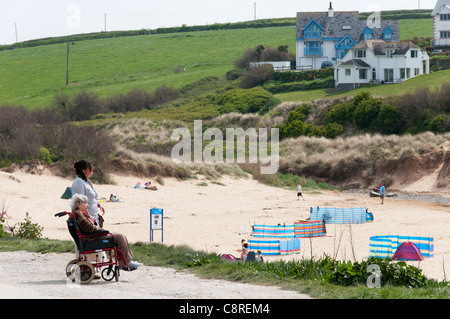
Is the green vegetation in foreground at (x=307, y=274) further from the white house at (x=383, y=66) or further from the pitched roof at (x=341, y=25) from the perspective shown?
the pitched roof at (x=341, y=25)

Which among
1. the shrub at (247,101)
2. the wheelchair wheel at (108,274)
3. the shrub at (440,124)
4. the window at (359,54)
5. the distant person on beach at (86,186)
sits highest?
the window at (359,54)

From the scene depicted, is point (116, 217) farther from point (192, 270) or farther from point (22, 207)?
point (192, 270)

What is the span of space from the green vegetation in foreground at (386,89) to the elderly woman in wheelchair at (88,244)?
49.2 m

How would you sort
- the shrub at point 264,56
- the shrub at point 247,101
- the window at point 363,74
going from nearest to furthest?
1. the shrub at point 247,101
2. the window at point 363,74
3. the shrub at point 264,56

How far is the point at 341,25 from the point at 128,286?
237ft

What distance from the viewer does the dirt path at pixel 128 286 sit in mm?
9336

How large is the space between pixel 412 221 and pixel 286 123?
109ft

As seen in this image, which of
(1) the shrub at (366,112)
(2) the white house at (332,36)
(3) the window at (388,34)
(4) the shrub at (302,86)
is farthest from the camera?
(2) the white house at (332,36)

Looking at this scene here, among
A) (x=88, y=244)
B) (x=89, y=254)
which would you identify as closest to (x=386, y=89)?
(x=89, y=254)

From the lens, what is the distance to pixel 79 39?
120125mm

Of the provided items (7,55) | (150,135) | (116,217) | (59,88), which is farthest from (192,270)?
(7,55)

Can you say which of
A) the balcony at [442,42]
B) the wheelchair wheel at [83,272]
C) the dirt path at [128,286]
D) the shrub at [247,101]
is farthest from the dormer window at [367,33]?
the wheelchair wheel at [83,272]

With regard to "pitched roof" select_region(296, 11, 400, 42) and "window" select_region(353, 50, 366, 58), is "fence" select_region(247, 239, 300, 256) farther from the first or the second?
"pitched roof" select_region(296, 11, 400, 42)

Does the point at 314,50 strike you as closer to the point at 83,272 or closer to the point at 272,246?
the point at 272,246
